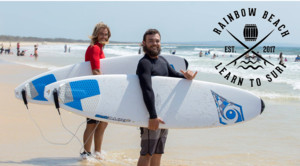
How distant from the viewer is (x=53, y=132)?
542cm

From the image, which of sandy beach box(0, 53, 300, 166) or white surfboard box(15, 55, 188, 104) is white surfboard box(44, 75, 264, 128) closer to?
white surfboard box(15, 55, 188, 104)

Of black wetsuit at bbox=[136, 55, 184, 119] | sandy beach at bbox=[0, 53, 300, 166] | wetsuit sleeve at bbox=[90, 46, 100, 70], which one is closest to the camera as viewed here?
A: black wetsuit at bbox=[136, 55, 184, 119]

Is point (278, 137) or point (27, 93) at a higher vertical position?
point (27, 93)

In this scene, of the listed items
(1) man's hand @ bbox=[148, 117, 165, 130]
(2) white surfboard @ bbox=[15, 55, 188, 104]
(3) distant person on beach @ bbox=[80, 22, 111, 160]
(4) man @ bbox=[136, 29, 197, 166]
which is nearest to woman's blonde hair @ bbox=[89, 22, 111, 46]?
(3) distant person on beach @ bbox=[80, 22, 111, 160]

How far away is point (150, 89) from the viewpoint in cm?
292

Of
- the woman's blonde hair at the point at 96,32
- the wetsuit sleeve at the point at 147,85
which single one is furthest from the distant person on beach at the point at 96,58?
the wetsuit sleeve at the point at 147,85

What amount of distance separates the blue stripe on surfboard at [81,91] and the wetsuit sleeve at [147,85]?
58 cm

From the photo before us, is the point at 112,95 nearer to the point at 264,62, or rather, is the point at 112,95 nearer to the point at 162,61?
the point at 162,61

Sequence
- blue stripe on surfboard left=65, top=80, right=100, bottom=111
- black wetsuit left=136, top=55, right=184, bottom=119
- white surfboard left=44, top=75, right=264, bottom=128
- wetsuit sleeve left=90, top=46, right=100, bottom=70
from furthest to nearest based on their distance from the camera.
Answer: wetsuit sleeve left=90, top=46, right=100, bottom=70 → blue stripe on surfboard left=65, top=80, right=100, bottom=111 → white surfboard left=44, top=75, right=264, bottom=128 → black wetsuit left=136, top=55, right=184, bottom=119

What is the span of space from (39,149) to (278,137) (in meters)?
3.23

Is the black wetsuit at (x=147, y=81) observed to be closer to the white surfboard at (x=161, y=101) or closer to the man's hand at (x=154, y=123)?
the man's hand at (x=154, y=123)

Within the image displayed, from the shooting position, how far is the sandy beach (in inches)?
169

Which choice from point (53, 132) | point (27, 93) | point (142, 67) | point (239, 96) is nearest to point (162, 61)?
point (142, 67)

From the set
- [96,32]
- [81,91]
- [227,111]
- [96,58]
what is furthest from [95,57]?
[227,111]
